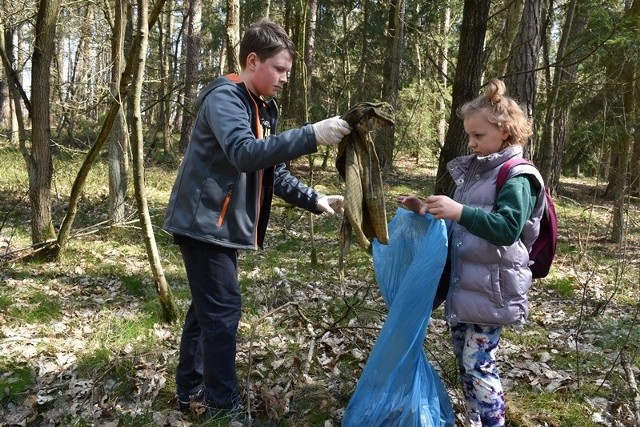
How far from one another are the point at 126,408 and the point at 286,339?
1323 millimetres

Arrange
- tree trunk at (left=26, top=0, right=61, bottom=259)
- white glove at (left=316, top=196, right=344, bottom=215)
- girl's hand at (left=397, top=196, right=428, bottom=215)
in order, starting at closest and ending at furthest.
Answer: girl's hand at (left=397, top=196, right=428, bottom=215) → white glove at (left=316, top=196, right=344, bottom=215) → tree trunk at (left=26, top=0, right=61, bottom=259)

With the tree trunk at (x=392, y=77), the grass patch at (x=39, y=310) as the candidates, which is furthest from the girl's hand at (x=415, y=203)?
the tree trunk at (x=392, y=77)

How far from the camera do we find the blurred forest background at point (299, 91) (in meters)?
4.51

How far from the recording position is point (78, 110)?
5957 millimetres

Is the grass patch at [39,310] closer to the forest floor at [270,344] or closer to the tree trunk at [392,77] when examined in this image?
the forest floor at [270,344]

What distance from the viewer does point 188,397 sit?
301cm

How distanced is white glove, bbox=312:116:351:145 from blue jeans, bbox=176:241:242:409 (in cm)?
83

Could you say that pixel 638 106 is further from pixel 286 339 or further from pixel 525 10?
A: pixel 286 339

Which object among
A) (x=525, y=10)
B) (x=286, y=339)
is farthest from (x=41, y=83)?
(x=525, y=10)

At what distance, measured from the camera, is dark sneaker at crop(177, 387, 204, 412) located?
9.77ft

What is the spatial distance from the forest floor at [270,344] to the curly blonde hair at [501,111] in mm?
1135

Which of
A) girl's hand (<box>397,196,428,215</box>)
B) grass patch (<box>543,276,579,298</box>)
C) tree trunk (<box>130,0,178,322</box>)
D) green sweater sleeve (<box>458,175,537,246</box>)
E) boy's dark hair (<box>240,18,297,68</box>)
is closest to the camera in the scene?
green sweater sleeve (<box>458,175,537,246</box>)

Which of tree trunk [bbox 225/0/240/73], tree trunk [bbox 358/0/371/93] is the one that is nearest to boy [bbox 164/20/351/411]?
tree trunk [bbox 225/0/240/73]

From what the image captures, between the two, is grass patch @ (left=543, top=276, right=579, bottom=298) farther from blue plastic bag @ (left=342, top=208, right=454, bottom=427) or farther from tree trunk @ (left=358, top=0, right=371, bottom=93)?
tree trunk @ (left=358, top=0, right=371, bottom=93)
